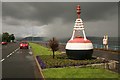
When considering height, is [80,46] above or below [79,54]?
above

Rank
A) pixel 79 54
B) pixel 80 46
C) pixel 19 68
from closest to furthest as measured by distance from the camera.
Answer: pixel 19 68 → pixel 80 46 → pixel 79 54

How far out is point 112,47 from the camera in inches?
1511

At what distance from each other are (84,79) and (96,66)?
17.9ft

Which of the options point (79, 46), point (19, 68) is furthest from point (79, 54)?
point (19, 68)

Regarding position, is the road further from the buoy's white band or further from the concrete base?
the buoy's white band

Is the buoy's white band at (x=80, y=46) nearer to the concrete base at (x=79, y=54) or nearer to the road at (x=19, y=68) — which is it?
the concrete base at (x=79, y=54)

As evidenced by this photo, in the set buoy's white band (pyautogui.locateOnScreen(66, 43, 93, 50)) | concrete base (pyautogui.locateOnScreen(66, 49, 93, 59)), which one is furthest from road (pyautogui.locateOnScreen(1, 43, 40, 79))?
buoy's white band (pyautogui.locateOnScreen(66, 43, 93, 50))

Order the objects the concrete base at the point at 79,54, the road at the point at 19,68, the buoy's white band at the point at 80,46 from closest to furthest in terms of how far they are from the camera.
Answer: the road at the point at 19,68 → the buoy's white band at the point at 80,46 → the concrete base at the point at 79,54

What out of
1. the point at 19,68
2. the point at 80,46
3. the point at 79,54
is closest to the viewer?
the point at 19,68

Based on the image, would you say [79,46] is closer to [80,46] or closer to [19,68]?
Answer: [80,46]

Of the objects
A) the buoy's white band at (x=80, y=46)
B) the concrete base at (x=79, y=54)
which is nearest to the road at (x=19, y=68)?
the concrete base at (x=79, y=54)

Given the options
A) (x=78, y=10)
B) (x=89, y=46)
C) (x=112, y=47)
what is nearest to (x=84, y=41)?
(x=89, y=46)

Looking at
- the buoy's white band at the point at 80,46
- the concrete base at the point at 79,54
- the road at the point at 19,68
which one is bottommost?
the road at the point at 19,68

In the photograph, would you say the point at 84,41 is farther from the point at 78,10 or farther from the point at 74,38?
the point at 78,10
